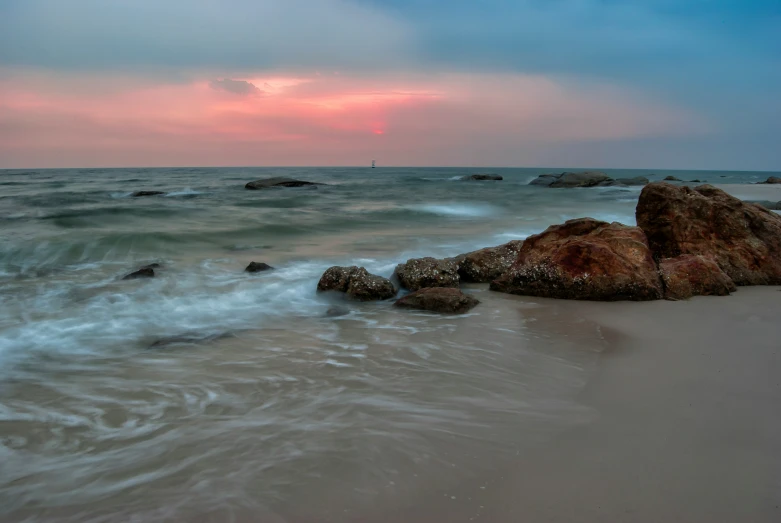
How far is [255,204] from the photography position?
2284 cm

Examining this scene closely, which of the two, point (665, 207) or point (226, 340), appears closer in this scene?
point (226, 340)

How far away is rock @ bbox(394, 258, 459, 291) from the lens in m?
6.62

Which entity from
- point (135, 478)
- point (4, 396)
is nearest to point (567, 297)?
point (135, 478)

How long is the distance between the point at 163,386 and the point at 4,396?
45.3 inches

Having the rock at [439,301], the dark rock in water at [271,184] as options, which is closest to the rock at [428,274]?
the rock at [439,301]

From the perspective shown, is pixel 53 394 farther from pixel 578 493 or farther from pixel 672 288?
pixel 672 288

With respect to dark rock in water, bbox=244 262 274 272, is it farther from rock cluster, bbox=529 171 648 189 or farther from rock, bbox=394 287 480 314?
rock cluster, bbox=529 171 648 189

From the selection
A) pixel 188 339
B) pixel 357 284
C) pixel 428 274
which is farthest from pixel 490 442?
pixel 428 274

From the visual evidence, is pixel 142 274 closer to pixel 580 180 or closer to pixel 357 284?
pixel 357 284

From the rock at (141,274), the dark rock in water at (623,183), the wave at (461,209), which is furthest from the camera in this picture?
the dark rock in water at (623,183)

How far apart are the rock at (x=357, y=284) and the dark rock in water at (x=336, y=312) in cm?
42

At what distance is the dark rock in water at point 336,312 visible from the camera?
568cm

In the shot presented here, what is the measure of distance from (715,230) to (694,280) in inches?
52.6

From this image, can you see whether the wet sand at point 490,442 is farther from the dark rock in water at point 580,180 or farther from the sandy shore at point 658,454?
the dark rock in water at point 580,180
